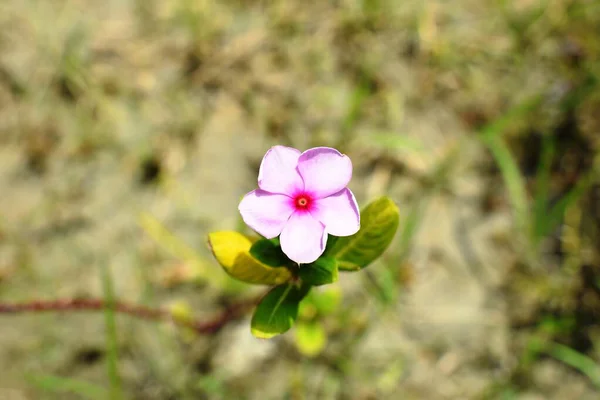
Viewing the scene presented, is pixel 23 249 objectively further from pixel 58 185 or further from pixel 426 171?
pixel 426 171

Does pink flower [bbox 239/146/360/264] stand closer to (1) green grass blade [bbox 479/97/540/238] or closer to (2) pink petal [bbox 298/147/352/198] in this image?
(2) pink petal [bbox 298/147/352/198]

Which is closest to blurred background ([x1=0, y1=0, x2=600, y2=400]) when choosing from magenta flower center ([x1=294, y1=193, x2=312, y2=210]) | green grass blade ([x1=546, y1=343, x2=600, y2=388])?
green grass blade ([x1=546, y1=343, x2=600, y2=388])

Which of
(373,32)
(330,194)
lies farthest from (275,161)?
(373,32)

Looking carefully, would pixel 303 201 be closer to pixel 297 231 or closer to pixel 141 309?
pixel 297 231

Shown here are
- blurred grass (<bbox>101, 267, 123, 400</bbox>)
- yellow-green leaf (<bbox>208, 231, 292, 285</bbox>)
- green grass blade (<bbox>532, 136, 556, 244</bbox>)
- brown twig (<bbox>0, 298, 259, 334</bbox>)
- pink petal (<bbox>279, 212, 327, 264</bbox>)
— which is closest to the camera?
pink petal (<bbox>279, 212, 327, 264</bbox>)

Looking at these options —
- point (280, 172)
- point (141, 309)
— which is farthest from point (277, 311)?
point (141, 309)

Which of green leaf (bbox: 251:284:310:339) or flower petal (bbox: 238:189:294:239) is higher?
flower petal (bbox: 238:189:294:239)

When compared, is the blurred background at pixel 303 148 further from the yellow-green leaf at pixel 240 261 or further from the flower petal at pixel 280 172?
the flower petal at pixel 280 172
